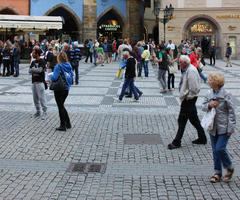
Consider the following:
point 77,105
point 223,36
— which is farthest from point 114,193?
point 223,36

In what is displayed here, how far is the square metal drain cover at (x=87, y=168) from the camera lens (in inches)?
251

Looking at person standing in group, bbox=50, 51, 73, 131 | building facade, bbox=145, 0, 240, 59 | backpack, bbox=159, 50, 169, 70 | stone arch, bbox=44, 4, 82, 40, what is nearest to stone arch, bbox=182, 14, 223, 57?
building facade, bbox=145, 0, 240, 59

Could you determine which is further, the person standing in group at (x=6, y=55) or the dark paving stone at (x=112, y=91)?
the person standing in group at (x=6, y=55)

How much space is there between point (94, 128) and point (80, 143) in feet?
4.11

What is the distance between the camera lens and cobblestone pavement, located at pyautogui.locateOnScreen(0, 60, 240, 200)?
552cm

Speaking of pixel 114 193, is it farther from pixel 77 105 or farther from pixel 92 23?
pixel 92 23

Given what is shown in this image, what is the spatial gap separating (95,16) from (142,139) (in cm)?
3117

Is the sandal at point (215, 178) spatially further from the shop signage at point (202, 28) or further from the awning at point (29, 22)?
the shop signage at point (202, 28)

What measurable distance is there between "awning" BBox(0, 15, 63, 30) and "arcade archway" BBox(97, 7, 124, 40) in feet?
38.1

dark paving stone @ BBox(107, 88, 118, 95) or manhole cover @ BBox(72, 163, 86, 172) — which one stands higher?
dark paving stone @ BBox(107, 88, 118, 95)

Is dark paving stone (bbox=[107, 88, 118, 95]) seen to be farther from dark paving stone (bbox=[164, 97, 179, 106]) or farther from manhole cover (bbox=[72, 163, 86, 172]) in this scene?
manhole cover (bbox=[72, 163, 86, 172])

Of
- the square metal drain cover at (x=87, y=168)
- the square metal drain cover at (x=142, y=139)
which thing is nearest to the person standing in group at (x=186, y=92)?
the square metal drain cover at (x=142, y=139)

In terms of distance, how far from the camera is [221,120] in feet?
18.8

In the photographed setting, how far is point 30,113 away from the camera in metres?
10.7
